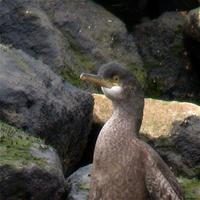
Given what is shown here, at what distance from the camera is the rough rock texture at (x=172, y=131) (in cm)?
1175

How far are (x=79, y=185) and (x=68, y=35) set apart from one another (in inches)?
190

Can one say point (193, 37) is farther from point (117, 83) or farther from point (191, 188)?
point (117, 83)

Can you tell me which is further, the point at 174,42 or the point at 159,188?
the point at 174,42

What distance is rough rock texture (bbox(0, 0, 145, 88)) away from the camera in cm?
1315

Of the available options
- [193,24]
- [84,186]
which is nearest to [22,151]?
[84,186]

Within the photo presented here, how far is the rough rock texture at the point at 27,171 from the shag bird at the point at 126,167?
1.56 feet

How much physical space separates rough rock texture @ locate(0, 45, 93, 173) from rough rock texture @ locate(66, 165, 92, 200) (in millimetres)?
650

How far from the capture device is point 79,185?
9.51 meters

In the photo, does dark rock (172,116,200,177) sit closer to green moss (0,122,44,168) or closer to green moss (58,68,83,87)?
green moss (58,68,83,87)

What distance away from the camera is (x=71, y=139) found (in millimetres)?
10883

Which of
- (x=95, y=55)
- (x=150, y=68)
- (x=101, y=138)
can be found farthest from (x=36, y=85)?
(x=150, y=68)

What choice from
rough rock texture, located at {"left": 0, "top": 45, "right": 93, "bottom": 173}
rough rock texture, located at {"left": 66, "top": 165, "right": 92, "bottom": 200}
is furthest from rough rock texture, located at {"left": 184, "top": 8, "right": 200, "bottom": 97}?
rough rock texture, located at {"left": 66, "top": 165, "right": 92, "bottom": 200}

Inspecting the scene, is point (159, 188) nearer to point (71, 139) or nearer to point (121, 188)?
point (121, 188)

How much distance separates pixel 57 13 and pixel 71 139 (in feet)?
11.9
